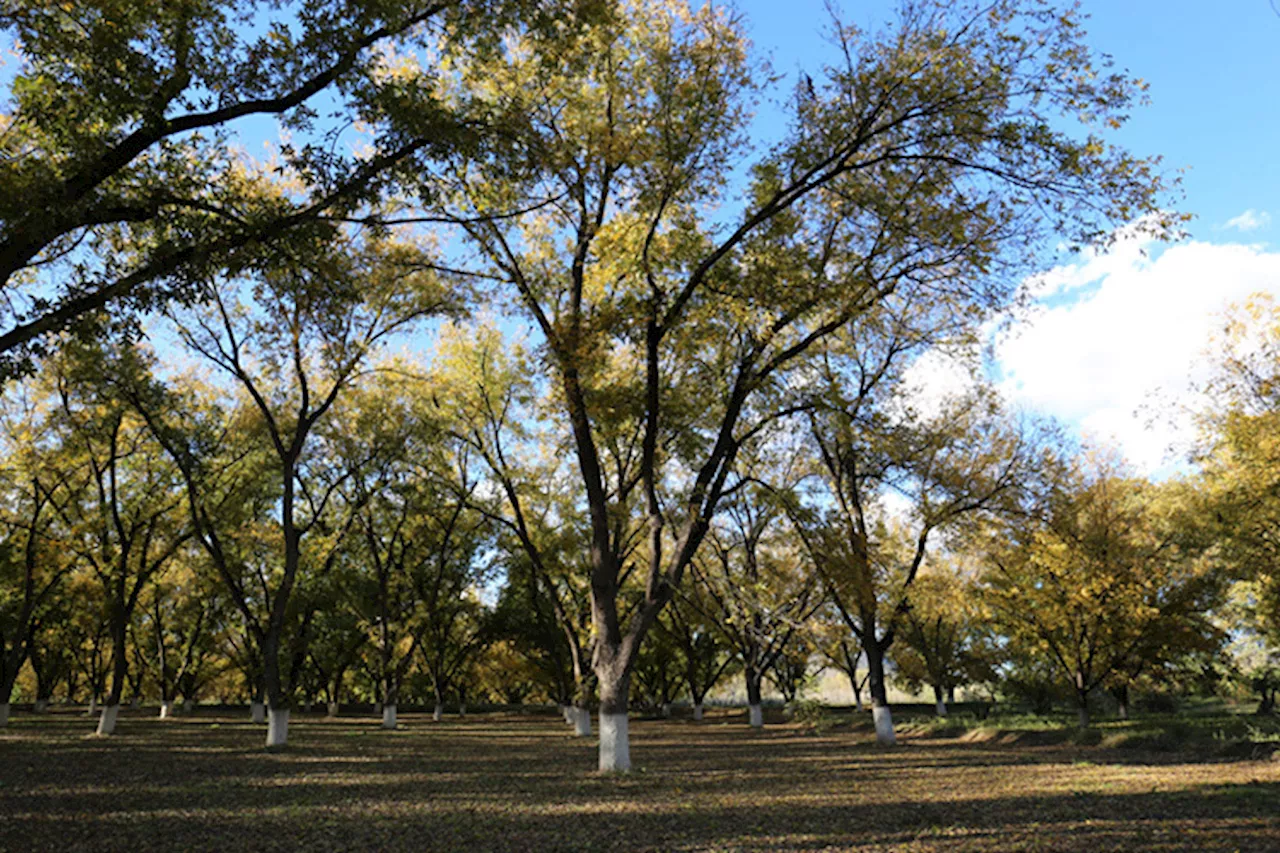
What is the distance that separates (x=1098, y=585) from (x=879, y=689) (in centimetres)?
642

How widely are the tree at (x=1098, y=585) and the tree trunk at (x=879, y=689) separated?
474 cm

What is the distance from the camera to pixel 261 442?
23.2m

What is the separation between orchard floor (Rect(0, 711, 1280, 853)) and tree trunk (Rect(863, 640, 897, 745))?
81.6 inches

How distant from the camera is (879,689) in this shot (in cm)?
1989

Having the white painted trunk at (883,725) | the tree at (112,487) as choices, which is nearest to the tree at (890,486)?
the white painted trunk at (883,725)

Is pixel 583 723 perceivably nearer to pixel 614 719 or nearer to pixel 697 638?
pixel 614 719

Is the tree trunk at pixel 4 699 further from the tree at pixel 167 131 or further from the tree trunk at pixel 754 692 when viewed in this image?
the tree trunk at pixel 754 692

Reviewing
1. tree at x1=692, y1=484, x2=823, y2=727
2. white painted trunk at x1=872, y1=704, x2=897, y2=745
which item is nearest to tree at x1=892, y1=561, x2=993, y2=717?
tree at x1=692, y1=484, x2=823, y2=727

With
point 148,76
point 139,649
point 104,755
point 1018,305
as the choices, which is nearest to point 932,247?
point 1018,305

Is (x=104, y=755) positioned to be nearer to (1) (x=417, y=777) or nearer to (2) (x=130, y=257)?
(1) (x=417, y=777)

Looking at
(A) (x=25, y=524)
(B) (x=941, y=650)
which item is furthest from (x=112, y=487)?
(B) (x=941, y=650)

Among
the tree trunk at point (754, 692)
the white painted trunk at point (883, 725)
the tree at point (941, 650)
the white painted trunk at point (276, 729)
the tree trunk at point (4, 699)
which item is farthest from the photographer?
the tree at point (941, 650)

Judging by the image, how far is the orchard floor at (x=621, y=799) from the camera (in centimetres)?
744

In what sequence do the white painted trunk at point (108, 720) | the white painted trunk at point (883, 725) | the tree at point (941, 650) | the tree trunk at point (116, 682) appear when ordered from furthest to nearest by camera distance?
the tree at point (941, 650), the white painted trunk at point (883, 725), the white painted trunk at point (108, 720), the tree trunk at point (116, 682)
